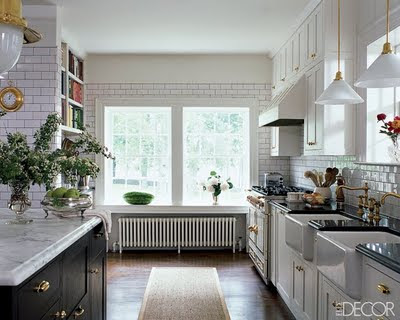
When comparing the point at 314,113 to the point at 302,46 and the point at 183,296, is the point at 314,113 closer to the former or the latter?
the point at 302,46

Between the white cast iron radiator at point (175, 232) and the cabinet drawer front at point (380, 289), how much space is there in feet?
13.1

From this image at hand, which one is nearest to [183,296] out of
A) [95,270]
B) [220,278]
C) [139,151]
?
[220,278]

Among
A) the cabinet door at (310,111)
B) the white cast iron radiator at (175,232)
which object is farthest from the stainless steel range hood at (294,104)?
the white cast iron radiator at (175,232)

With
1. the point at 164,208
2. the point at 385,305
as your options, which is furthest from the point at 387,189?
the point at 164,208

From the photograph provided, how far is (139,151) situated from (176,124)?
29.0 inches

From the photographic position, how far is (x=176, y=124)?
238 inches

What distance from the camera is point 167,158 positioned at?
6184 millimetres

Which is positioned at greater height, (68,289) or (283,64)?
(283,64)

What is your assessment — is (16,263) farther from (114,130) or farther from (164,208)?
(114,130)

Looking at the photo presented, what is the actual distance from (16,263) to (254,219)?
12.7 feet

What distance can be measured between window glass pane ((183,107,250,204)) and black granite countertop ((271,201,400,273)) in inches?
81.9

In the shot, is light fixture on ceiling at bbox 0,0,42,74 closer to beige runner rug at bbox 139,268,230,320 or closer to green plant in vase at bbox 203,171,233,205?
beige runner rug at bbox 139,268,230,320

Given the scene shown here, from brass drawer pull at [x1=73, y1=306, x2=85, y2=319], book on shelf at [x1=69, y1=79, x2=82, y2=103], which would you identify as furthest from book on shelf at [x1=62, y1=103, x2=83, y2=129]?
brass drawer pull at [x1=73, y1=306, x2=85, y2=319]

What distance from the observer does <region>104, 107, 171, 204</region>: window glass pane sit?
621 centimetres
